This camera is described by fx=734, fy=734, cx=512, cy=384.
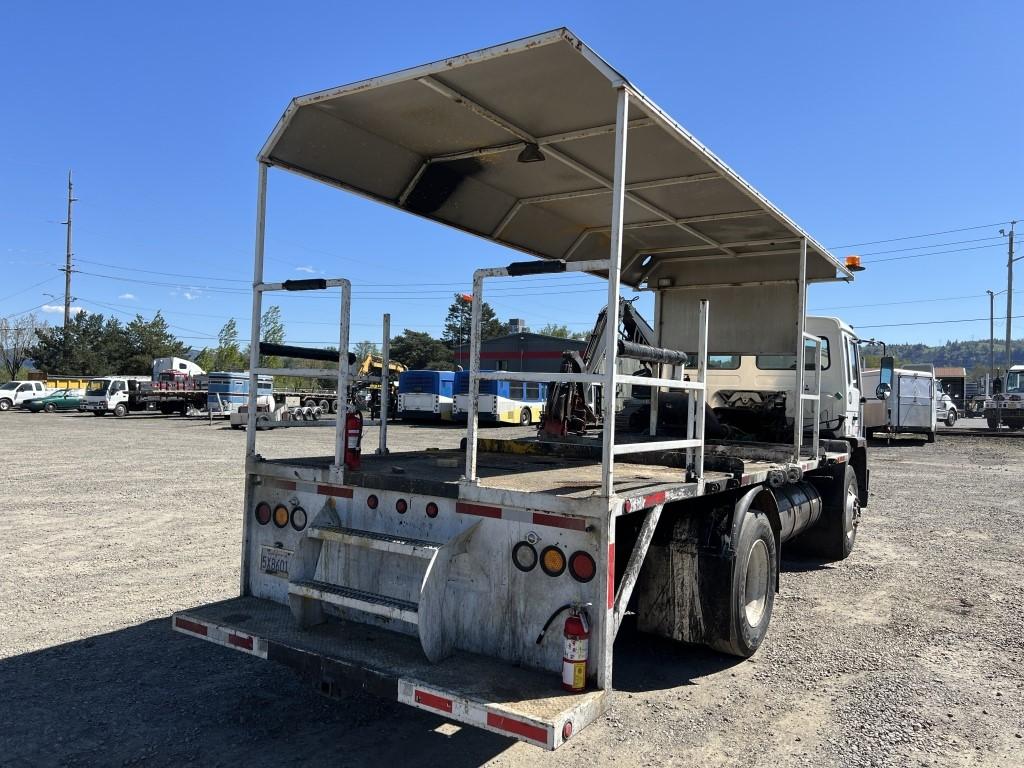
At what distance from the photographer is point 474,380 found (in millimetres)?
3668

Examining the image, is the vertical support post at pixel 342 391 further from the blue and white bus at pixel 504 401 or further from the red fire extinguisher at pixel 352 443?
the blue and white bus at pixel 504 401

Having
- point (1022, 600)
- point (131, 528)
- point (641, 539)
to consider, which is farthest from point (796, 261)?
point (131, 528)

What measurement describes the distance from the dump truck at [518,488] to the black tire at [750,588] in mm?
22

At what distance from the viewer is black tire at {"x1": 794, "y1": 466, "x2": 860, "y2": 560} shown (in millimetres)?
7781

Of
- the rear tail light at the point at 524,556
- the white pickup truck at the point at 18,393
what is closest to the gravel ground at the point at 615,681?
the rear tail light at the point at 524,556

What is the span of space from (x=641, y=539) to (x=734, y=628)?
4.54 ft

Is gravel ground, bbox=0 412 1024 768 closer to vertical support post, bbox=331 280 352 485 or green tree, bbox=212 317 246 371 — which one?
vertical support post, bbox=331 280 352 485

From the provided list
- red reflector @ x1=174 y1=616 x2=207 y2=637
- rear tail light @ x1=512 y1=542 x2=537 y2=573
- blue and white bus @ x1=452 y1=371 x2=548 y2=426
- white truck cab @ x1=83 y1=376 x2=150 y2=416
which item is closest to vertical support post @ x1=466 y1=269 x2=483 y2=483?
rear tail light @ x1=512 y1=542 x2=537 y2=573

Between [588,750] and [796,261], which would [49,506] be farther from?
[796,261]

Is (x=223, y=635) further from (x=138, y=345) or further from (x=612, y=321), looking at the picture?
(x=138, y=345)

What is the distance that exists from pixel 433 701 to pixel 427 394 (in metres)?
31.5

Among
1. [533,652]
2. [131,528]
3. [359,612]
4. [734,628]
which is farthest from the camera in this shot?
[131,528]

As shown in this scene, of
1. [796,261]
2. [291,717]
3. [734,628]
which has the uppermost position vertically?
[796,261]

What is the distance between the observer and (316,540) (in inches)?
161
